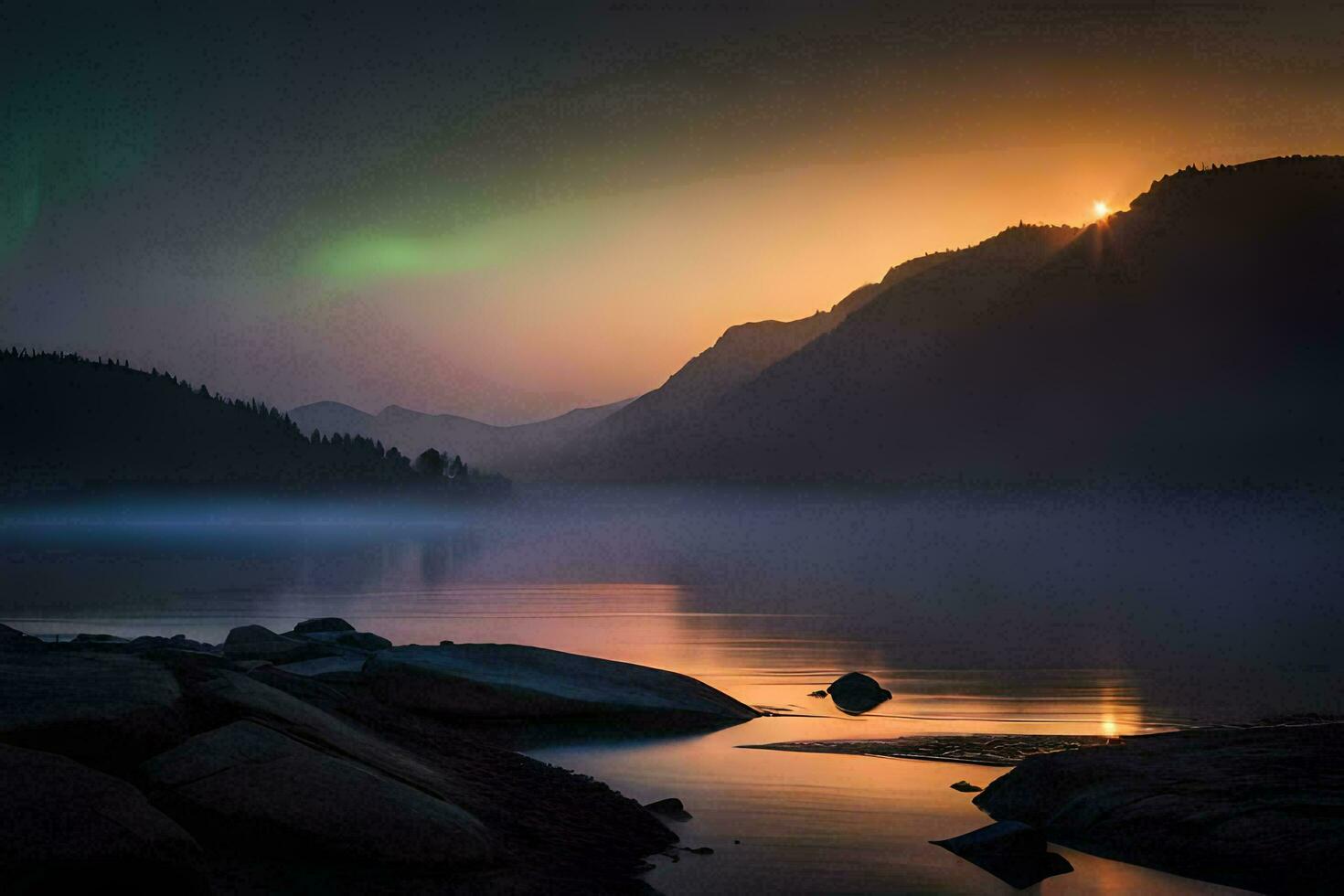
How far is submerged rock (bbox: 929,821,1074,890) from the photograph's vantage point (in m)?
11.4

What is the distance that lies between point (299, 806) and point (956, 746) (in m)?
10.3

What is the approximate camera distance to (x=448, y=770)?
1282 cm

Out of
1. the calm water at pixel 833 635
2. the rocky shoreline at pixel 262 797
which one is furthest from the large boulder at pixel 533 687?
the rocky shoreline at pixel 262 797

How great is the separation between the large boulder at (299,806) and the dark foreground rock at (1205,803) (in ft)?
19.8

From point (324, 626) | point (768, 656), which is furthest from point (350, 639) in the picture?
point (768, 656)

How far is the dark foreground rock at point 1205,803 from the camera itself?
35.9 ft

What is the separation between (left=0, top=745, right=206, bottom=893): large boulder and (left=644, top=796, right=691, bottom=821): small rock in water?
229 inches

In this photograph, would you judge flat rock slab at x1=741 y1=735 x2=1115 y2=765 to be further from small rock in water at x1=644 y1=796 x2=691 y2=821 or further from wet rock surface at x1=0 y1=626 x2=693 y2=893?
wet rock surface at x1=0 y1=626 x2=693 y2=893

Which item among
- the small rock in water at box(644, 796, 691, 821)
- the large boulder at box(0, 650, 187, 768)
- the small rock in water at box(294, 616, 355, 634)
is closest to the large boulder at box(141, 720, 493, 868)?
the large boulder at box(0, 650, 187, 768)

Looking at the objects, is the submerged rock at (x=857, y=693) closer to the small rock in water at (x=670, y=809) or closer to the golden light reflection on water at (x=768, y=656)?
the golden light reflection on water at (x=768, y=656)

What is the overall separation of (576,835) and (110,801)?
4.53 metres

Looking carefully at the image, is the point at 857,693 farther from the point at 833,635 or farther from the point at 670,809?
the point at 833,635

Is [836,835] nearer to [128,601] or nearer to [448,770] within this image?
[448,770]

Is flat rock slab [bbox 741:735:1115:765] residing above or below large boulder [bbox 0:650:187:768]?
below
